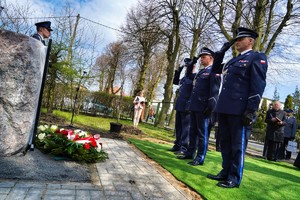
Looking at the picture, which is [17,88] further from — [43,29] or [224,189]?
[224,189]

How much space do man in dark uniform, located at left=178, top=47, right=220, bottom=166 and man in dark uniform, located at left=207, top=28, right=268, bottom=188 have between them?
81 centimetres

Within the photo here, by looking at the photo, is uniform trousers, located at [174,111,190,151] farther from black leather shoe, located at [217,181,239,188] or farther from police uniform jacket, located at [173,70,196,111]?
black leather shoe, located at [217,181,239,188]

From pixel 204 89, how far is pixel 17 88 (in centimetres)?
334

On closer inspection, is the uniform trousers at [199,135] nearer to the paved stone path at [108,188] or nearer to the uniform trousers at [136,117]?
the paved stone path at [108,188]

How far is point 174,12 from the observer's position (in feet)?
57.3

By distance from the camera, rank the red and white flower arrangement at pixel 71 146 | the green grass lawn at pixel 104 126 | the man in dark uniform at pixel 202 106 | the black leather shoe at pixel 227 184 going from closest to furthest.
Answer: the black leather shoe at pixel 227 184
the red and white flower arrangement at pixel 71 146
the man in dark uniform at pixel 202 106
the green grass lawn at pixel 104 126

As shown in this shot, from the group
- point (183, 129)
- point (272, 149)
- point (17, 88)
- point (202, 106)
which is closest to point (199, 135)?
point (202, 106)

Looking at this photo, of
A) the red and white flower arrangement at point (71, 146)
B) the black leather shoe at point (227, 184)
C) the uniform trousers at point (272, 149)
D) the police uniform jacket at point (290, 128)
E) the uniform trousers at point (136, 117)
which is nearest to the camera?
the black leather shoe at point (227, 184)

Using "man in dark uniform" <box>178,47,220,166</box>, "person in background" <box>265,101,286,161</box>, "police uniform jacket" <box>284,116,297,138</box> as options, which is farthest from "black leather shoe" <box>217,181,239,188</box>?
"police uniform jacket" <box>284,116,297,138</box>

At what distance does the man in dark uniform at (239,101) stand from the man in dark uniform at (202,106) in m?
0.81

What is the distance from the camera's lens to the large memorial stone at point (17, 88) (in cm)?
356

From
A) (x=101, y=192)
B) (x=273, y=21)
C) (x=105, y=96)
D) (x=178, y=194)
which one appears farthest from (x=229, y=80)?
(x=105, y=96)

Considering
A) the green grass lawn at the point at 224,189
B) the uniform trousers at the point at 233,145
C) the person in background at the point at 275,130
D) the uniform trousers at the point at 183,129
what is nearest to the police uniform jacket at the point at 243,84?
the uniform trousers at the point at 233,145

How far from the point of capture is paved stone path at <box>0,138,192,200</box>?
2.64 metres
